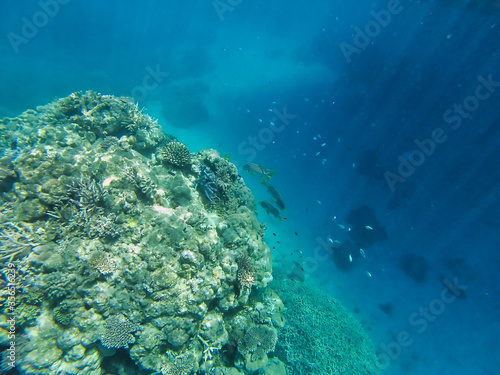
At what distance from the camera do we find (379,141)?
3306 cm

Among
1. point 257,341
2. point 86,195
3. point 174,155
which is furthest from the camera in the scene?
point 174,155

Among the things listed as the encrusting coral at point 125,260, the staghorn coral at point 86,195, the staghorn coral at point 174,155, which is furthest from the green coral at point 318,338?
the staghorn coral at point 86,195

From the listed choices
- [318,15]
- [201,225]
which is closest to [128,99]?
[201,225]

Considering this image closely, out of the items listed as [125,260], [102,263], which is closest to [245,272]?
[125,260]

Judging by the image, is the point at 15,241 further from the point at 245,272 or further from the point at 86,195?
the point at 245,272

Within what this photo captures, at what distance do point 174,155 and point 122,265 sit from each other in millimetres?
3618

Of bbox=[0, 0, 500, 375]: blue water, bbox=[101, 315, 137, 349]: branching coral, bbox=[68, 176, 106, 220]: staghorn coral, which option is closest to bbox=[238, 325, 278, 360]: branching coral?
bbox=[101, 315, 137, 349]: branching coral

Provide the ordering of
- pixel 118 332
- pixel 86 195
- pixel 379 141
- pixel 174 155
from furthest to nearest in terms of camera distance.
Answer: pixel 379 141, pixel 174 155, pixel 86 195, pixel 118 332

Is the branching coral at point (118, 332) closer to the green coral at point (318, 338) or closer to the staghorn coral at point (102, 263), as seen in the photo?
the staghorn coral at point (102, 263)

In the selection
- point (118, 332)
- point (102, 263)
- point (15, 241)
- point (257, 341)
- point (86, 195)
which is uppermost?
point (86, 195)

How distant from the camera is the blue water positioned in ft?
80.3

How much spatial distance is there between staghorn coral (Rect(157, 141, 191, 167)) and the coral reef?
31mm

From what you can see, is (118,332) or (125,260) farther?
(125,260)

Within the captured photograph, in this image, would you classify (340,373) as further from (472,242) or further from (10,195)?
(472,242)
